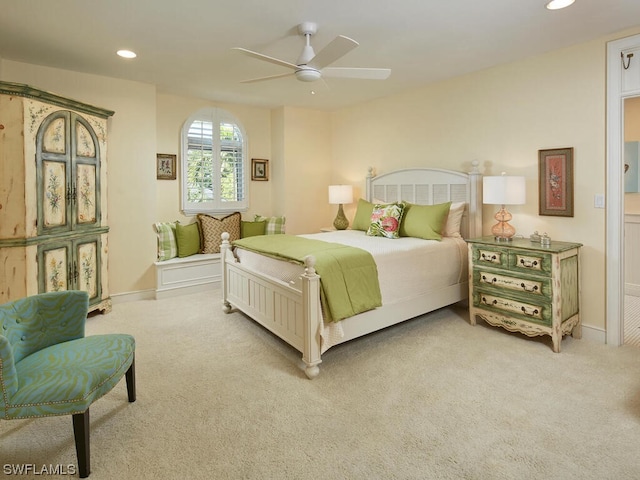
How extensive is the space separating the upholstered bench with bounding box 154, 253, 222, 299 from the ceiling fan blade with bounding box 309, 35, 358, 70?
9.76ft

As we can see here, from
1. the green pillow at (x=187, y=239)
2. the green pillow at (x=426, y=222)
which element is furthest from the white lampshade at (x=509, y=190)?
the green pillow at (x=187, y=239)

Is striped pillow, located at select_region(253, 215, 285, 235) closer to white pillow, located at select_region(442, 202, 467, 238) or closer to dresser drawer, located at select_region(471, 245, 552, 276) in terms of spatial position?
white pillow, located at select_region(442, 202, 467, 238)

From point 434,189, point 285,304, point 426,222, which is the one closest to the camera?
point 285,304

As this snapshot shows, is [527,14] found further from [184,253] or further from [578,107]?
[184,253]

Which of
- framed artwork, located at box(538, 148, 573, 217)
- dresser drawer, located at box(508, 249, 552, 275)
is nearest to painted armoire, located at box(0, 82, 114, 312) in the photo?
dresser drawer, located at box(508, 249, 552, 275)

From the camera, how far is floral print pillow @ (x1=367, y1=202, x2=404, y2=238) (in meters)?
3.90

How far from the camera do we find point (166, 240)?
4.60 meters

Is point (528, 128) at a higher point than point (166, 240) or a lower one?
higher

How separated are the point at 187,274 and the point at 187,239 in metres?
0.46

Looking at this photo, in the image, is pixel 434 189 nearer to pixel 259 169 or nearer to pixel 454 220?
pixel 454 220

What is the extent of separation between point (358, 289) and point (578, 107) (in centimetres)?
248

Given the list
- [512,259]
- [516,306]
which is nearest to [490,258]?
[512,259]

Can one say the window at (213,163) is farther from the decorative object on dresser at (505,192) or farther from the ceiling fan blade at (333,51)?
the decorative object on dresser at (505,192)

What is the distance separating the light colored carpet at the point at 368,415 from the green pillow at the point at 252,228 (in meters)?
2.23
